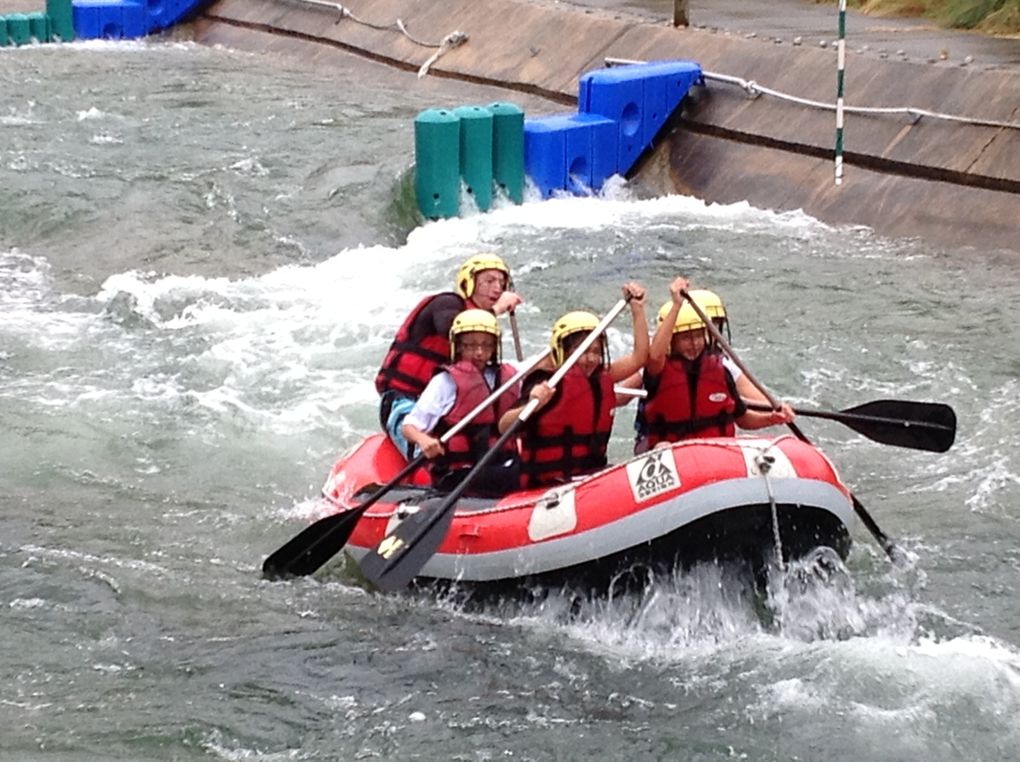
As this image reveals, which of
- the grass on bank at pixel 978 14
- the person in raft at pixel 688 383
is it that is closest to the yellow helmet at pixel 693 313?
the person in raft at pixel 688 383

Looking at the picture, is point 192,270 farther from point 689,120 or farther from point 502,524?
point 502,524

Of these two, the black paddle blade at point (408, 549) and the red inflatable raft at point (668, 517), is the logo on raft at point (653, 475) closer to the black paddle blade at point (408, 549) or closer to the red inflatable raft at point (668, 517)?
the red inflatable raft at point (668, 517)

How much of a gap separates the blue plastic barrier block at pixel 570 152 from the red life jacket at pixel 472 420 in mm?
6165

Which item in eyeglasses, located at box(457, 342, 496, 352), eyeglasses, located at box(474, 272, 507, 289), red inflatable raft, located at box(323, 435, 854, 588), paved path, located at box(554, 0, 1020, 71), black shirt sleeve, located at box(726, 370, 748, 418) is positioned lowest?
red inflatable raft, located at box(323, 435, 854, 588)

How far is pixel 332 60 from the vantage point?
18.3m

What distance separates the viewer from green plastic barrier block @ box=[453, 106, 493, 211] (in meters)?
12.6

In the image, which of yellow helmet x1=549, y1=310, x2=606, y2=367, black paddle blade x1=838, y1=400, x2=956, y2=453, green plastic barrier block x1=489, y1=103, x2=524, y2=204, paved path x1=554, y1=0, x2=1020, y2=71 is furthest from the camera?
paved path x1=554, y1=0, x2=1020, y2=71

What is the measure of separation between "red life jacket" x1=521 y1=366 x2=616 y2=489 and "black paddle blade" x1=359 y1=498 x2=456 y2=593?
0.48 meters

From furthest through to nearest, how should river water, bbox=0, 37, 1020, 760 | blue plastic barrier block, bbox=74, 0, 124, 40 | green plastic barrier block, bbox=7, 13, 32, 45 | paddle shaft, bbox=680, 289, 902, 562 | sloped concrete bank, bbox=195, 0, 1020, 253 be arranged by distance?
blue plastic barrier block, bbox=74, 0, 124, 40 < green plastic barrier block, bbox=7, 13, 32, 45 < sloped concrete bank, bbox=195, 0, 1020, 253 < paddle shaft, bbox=680, 289, 902, 562 < river water, bbox=0, 37, 1020, 760

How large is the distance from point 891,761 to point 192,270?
729 centimetres

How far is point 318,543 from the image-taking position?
6.73 meters

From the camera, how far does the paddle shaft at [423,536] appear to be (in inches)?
251

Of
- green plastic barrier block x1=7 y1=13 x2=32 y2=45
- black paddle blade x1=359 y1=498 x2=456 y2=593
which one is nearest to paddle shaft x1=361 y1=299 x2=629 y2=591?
black paddle blade x1=359 y1=498 x2=456 y2=593

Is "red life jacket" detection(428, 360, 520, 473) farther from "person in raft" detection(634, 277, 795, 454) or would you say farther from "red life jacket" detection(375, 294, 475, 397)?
"person in raft" detection(634, 277, 795, 454)
